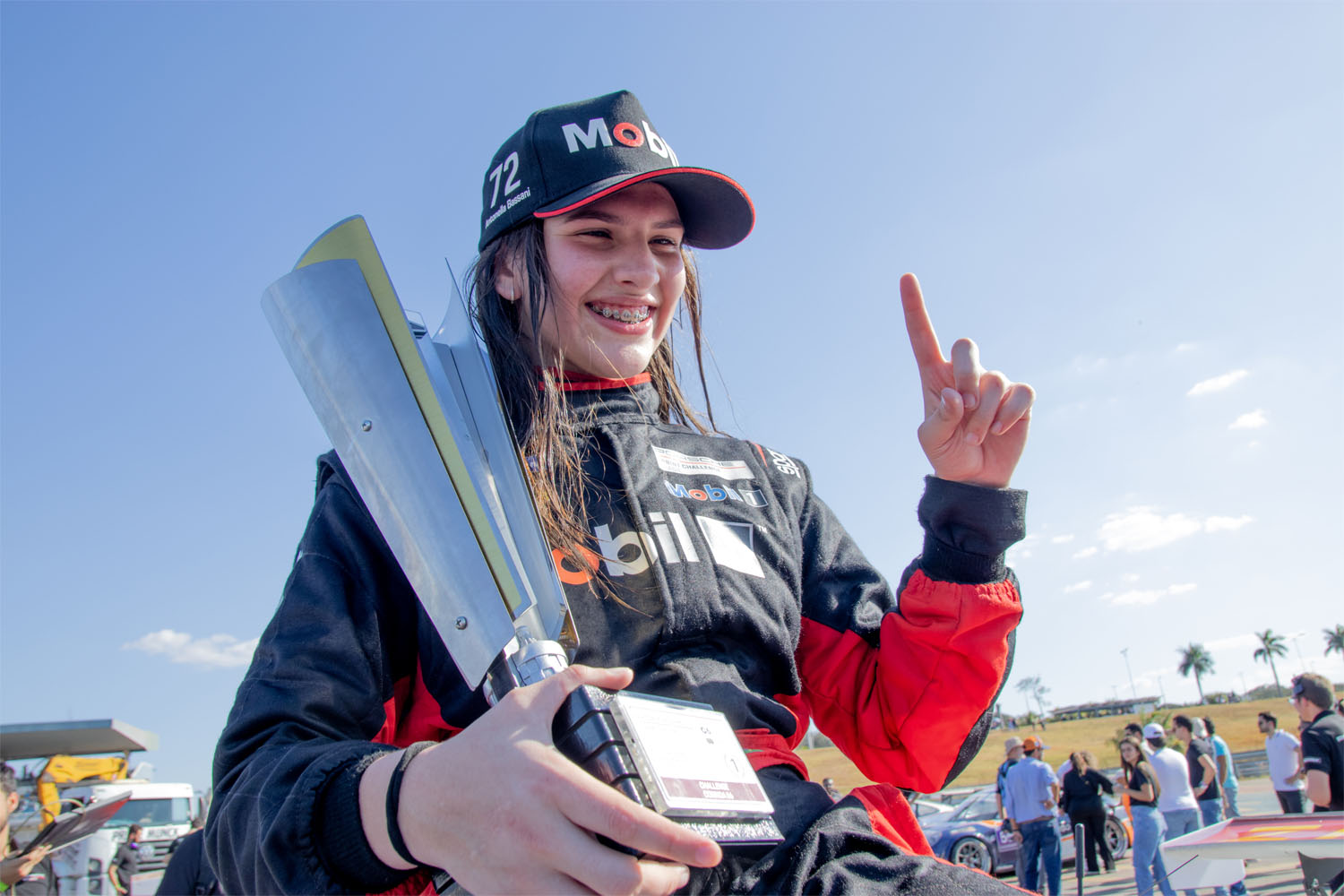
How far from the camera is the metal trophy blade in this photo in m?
1.19

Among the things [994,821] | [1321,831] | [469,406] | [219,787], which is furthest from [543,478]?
[994,821]

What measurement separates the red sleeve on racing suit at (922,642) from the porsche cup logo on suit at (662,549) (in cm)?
28

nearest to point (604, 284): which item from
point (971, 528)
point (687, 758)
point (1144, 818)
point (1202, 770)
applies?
point (971, 528)

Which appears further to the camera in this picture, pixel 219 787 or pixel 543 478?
pixel 543 478

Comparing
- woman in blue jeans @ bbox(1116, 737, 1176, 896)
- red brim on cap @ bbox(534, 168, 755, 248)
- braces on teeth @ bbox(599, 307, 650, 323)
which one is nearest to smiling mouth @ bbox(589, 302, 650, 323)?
braces on teeth @ bbox(599, 307, 650, 323)

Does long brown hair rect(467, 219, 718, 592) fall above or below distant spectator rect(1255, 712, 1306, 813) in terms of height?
above

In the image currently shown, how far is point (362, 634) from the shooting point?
1341mm

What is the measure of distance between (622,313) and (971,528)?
88 cm

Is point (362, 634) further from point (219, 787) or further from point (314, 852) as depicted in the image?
point (314, 852)

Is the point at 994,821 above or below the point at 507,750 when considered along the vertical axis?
below

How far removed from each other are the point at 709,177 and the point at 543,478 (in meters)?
0.87

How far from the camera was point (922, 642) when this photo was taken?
5.48 feet

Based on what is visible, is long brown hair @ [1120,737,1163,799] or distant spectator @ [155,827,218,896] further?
long brown hair @ [1120,737,1163,799]

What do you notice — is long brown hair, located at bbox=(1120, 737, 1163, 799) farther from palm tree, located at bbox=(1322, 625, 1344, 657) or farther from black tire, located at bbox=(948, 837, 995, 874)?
palm tree, located at bbox=(1322, 625, 1344, 657)
